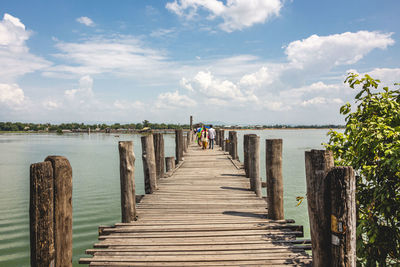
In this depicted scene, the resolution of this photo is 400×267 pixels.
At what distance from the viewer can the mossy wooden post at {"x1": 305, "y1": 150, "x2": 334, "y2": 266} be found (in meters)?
2.78

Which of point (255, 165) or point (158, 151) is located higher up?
point (158, 151)

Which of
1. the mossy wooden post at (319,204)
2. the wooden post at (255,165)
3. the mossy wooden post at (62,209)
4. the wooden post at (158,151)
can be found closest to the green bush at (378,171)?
the mossy wooden post at (319,204)

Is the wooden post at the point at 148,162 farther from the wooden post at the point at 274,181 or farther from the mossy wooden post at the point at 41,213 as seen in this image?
the mossy wooden post at the point at 41,213

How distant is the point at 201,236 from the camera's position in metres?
4.21

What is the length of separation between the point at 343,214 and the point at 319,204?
0.32m

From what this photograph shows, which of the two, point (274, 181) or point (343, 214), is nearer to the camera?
point (343, 214)

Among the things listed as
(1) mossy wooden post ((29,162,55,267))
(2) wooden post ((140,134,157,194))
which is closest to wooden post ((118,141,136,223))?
(2) wooden post ((140,134,157,194))

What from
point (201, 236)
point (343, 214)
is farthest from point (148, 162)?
point (343, 214)

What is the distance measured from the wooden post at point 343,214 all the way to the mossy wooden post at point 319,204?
9 centimetres

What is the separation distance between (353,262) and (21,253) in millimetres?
8368

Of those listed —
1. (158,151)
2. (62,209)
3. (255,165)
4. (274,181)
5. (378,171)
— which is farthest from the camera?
(158,151)

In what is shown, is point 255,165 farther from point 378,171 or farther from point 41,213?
point 41,213

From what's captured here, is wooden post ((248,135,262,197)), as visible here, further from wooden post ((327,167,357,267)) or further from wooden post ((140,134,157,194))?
wooden post ((327,167,357,267))

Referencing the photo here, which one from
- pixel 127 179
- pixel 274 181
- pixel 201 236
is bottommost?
pixel 201 236
